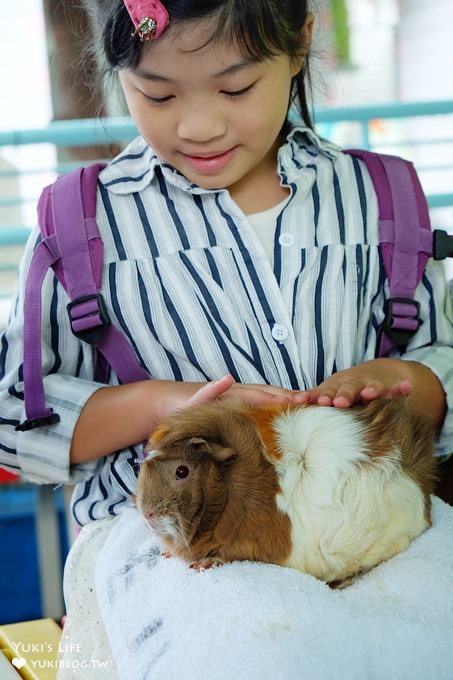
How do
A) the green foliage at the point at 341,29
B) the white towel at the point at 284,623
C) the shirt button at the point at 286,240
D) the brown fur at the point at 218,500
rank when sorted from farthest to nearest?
the green foliage at the point at 341,29 < the shirt button at the point at 286,240 < the brown fur at the point at 218,500 < the white towel at the point at 284,623

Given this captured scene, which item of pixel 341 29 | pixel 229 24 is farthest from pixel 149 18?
pixel 341 29

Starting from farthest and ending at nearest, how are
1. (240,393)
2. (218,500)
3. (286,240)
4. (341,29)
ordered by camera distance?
(341,29) < (286,240) < (240,393) < (218,500)

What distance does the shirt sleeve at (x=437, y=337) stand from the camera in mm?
1223

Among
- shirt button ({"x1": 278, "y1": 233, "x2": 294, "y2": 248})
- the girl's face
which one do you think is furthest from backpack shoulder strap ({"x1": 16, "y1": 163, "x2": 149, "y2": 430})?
shirt button ({"x1": 278, "y1": 233, "x2": 294, "y2": 248})

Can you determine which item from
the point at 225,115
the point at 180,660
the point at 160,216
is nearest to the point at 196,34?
the point at 225,115

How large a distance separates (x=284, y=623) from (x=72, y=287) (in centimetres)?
54

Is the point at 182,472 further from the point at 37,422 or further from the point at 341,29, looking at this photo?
the point at 341,29

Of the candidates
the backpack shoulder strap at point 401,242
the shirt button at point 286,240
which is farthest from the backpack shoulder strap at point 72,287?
the backpack shoulder strap at point 401,242

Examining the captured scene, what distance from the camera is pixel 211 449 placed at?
0.90 metres

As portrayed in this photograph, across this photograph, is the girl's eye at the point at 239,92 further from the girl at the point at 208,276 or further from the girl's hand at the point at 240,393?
the girl's hand at the point at 240,393

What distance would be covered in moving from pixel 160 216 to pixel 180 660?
635 millimetres

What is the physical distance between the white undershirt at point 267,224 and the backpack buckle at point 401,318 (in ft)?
0.59

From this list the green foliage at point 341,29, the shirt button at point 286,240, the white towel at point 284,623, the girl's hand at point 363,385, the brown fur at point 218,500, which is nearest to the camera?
the white towel at point 284,623

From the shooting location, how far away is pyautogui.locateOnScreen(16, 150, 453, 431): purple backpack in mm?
1129
